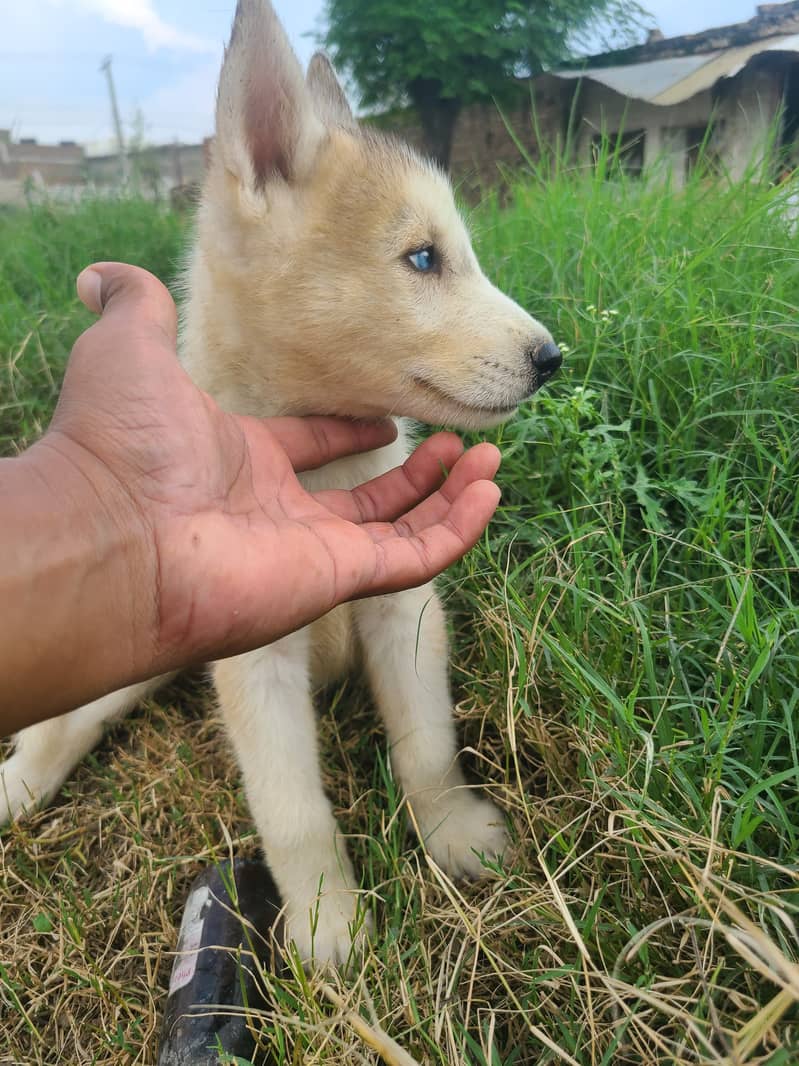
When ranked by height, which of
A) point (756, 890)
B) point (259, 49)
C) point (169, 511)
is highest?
point (259, 49)

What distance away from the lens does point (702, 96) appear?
486 centimetres

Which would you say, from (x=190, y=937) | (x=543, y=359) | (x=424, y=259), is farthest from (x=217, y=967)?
(x=424, y=259)

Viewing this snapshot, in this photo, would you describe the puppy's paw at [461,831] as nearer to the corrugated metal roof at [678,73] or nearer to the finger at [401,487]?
the finger at [401,487]

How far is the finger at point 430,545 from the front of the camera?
141cm

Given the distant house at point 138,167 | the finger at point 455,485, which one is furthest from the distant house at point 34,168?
the finger at point 455,485

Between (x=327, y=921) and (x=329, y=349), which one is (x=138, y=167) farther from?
(x=327, y=921)

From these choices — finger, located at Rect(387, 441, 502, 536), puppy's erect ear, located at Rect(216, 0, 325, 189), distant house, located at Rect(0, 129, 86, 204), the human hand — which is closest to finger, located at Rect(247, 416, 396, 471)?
the human hand

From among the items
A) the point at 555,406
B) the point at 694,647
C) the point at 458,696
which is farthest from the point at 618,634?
the point at 555,406

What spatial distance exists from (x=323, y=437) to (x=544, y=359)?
0.54m

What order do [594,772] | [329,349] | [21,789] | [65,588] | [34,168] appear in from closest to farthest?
[65,588]
[594,772]
[329,349]
[21,789]
[34,168]

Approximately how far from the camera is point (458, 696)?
6.22ft

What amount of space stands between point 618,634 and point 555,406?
0.75m

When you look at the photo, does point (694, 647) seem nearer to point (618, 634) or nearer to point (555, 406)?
point (618, 634)

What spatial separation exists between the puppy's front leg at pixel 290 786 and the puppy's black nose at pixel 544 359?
2.61ft
